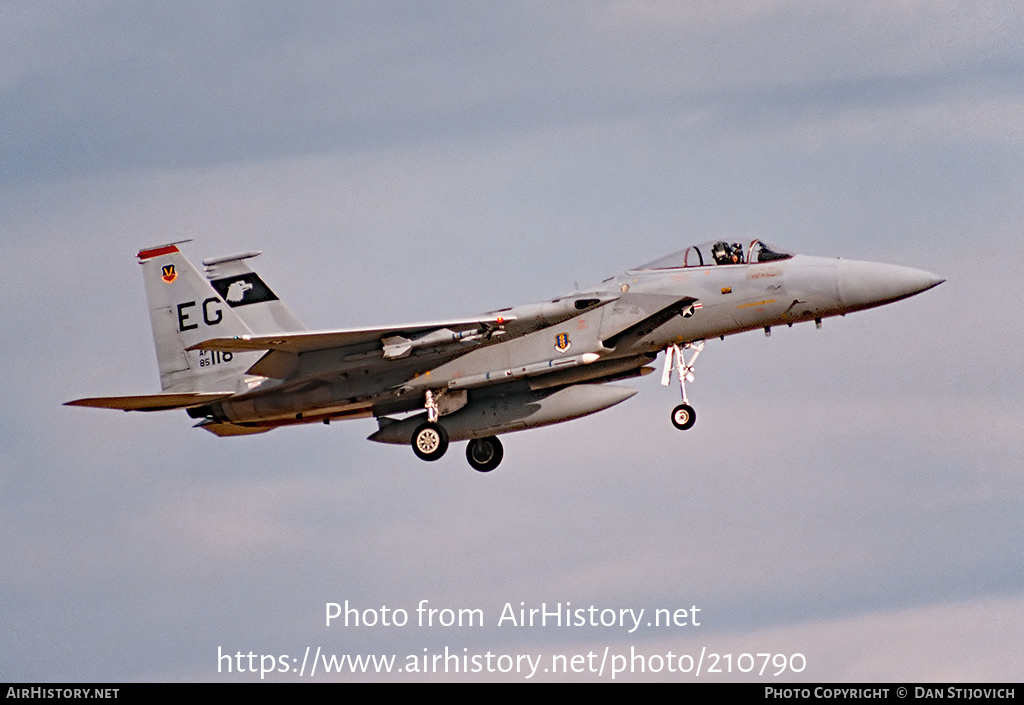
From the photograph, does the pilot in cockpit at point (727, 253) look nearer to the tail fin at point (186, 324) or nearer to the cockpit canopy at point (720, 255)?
the cockpit canopy at point (720, 255)

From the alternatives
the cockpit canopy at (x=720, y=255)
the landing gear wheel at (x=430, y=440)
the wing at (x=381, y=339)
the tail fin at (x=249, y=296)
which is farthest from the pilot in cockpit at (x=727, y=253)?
the tail fin at (x=249, y=296)

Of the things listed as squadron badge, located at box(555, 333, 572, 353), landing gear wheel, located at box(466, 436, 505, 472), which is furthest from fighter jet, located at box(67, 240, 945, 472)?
landing gear wheel, located at box(466, 436, 505, 472)

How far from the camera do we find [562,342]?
29.3 m

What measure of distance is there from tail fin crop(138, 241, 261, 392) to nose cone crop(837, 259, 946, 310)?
1074cm

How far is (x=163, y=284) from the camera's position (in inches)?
1236

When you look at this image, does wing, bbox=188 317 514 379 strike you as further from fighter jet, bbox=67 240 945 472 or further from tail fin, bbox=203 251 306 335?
tail fin, bbox=203 251 306 335

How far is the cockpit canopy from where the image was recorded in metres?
29.0

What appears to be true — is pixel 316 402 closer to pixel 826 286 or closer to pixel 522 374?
pixel 522 374

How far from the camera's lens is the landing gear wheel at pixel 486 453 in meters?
32.1

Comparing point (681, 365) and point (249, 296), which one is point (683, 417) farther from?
point (249, 296)

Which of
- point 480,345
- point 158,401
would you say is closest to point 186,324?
point 158,401

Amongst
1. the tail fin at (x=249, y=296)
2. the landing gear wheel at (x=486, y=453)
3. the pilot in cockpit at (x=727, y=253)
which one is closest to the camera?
the pilot in cockpit at (x=727, y=253)

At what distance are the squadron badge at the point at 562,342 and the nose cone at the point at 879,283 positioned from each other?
15.6 ft
